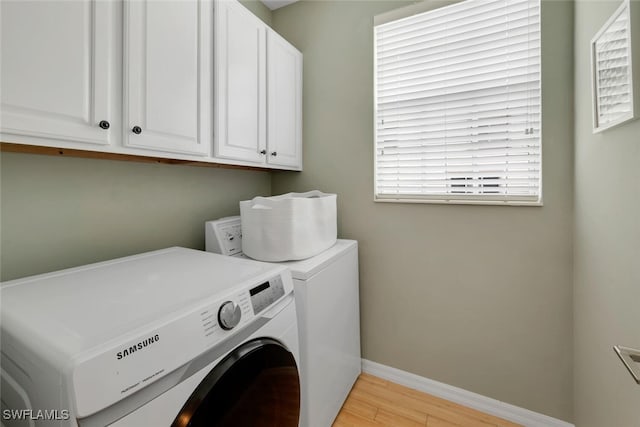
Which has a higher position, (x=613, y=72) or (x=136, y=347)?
(x=613, y=72)

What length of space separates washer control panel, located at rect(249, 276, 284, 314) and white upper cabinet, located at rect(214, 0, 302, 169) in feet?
2.30

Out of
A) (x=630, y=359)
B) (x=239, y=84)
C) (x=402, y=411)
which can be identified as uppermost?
(x=239, y=84)

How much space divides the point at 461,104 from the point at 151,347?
70.3 inches

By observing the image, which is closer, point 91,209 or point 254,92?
point 91,209

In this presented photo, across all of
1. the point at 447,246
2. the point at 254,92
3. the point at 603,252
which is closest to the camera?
the point at 603,252

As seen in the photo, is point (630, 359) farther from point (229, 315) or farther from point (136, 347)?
point (136, 347)

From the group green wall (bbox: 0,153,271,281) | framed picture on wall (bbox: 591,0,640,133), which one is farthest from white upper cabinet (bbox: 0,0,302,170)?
framed picture on wall (bbox: 591,0,640,133)

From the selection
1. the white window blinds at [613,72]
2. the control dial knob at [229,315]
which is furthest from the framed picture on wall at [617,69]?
the control dial knob at [229,315]

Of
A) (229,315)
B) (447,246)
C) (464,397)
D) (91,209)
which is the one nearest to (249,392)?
(229,315)

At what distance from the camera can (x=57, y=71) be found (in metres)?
0.80

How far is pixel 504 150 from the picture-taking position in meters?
1.50

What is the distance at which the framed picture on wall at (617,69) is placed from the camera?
83 cm

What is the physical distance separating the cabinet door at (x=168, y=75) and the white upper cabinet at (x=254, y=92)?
0.08m

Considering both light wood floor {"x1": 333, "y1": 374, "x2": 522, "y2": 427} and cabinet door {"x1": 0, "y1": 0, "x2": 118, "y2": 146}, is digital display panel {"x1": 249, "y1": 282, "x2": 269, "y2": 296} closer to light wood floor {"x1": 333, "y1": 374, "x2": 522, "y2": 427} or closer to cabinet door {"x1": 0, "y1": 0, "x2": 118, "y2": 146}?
Answer: cabinet door {"x1": 0, "y1": 0, "x2": 118, "y2": 146}
